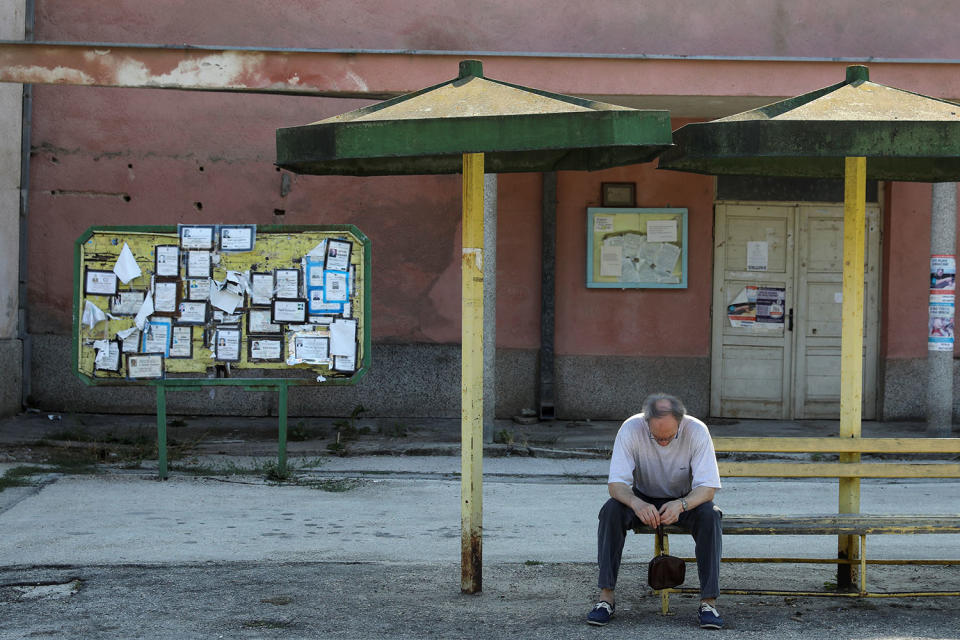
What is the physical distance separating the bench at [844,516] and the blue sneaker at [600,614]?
0.30 meters

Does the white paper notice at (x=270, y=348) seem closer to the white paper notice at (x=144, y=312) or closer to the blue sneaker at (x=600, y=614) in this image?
the white paper notice at (x=144, y=312)

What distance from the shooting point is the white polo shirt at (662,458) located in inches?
208

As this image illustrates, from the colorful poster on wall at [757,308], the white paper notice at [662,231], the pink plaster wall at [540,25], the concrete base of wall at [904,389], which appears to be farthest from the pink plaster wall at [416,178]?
the colorful poster on wall at [757,308]

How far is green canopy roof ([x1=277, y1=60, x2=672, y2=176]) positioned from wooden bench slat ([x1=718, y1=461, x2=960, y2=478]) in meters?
1.66

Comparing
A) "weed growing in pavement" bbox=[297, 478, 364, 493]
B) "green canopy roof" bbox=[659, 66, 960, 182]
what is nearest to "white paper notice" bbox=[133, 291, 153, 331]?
"weed growing in pavement" bbox=[297, 478, 364, 493]

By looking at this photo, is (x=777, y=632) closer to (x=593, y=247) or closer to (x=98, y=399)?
(x=593, y=247)

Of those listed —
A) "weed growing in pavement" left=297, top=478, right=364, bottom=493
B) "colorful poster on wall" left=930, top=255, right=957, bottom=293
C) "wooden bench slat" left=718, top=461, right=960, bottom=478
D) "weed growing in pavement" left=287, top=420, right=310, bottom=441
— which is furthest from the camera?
"weed growing in pavement" left=287, top=420, right=310, bottom=441

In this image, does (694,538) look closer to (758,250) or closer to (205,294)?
(205,294)

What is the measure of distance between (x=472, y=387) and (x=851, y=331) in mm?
1964

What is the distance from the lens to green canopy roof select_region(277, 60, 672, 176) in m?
4.89

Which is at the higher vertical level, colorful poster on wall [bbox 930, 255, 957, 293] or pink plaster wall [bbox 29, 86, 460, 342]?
pink plaster wall [bbox 29, 86, 460, 342]

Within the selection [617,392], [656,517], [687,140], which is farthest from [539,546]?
[617,392]

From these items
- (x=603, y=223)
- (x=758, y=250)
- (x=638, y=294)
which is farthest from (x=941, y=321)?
(x=603, y=223)

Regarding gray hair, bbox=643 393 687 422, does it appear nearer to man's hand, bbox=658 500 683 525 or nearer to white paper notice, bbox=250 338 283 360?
man's hand, bbox=658 500 683 525
